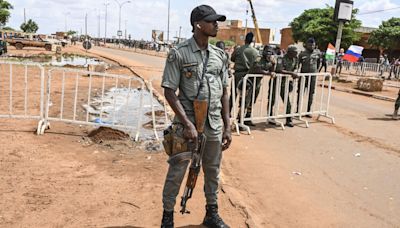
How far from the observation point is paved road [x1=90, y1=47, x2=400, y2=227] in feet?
13.5

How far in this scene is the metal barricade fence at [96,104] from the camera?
6668 mm

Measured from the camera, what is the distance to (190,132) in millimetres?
3084

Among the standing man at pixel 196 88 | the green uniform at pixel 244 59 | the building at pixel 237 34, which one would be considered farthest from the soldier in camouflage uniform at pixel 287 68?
the building at pixel 237 34

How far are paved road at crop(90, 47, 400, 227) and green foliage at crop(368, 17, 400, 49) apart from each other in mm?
30502

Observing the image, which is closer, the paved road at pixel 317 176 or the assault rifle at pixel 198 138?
the assault rifle at pixel 198 138

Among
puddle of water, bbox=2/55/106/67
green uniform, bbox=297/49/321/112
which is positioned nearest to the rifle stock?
green uniform, bbox=297/49/321/112

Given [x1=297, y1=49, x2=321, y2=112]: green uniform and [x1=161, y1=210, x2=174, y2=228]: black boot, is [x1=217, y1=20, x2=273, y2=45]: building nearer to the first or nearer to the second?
[x1=297, y1=49, x2=321, y2=112]: green uniform

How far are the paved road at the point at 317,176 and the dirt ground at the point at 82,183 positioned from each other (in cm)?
47

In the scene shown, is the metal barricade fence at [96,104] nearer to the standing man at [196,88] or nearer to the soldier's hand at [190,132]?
the standing man at [196,88]

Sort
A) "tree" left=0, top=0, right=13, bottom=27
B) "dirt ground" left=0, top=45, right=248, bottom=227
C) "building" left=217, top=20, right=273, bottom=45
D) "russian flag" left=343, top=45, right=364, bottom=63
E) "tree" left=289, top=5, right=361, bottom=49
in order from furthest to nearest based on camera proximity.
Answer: "building" left=217, top=20, right=273, bottom=45, "tree" left=0, top=0, right=13, bottom=27, "tree" left=289, top=5, right=361, bottom=49, "russian flag" left=343, top=45, right=364, bottom=63, "dirt ground" left=0, top=45, right=248, bottom=227

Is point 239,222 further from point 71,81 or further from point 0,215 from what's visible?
point 71,81

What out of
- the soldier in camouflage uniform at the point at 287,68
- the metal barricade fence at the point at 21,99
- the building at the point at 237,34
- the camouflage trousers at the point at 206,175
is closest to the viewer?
the camouflage trousers at the point at 206,175

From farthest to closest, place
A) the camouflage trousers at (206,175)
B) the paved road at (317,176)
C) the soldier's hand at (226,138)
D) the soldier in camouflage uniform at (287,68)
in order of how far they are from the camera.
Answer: the soldier in camouflage uniform at (287,68) → the paved road at (317,176) → the soldier's hand at (226,138) → the camouflage trousers at (206,175)

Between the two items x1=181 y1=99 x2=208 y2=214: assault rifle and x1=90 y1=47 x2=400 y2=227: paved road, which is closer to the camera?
x1=181 y1=99 x2=208 y2=214: assault rifle
